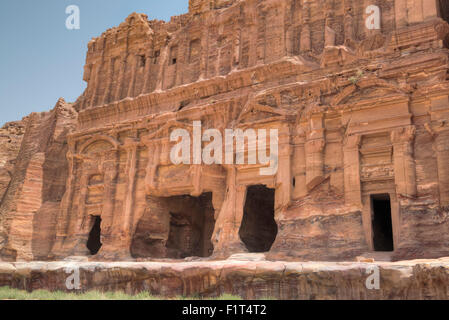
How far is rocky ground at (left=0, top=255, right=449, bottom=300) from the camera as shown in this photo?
8.52 m

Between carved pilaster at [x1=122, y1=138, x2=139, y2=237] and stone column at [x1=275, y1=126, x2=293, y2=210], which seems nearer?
stone column at [x1=275, y1=126, x2=293, y2=210]

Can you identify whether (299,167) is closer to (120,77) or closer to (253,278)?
(253,278)

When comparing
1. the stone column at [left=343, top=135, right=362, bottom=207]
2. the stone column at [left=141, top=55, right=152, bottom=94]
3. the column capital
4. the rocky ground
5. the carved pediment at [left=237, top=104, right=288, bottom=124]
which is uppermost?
the stone column at [left=141, top=55, right=152, bottom=94]

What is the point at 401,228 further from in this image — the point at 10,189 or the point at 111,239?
the point at 10,189

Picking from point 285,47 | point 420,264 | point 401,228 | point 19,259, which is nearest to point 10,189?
point 19,259

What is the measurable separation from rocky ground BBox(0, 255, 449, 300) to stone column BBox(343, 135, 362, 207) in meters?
3.08

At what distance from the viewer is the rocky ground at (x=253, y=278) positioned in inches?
335

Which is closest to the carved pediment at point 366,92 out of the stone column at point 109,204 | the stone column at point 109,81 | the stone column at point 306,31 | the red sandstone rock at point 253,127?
the red sandstone rock at point 253,127

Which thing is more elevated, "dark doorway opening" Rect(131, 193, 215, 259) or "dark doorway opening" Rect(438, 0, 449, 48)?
"dark doorway opening" Rect(438, 0, 449, 48)

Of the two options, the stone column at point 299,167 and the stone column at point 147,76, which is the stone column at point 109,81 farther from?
the stone column at point 299,167

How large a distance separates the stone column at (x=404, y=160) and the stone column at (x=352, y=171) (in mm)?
996

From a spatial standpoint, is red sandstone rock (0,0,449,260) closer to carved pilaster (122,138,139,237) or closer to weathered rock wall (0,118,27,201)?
carved pilaster (122,138,139,237)

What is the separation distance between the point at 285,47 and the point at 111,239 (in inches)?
377

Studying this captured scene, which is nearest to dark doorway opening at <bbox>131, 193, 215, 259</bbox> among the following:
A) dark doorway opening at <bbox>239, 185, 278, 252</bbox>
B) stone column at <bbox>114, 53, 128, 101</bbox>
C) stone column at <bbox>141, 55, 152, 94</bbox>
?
dark doorway opening at <bbox>239, 185, 278, 252</bbox>
